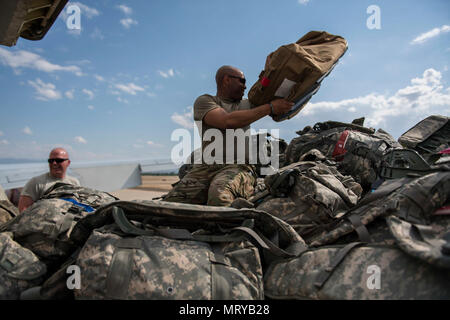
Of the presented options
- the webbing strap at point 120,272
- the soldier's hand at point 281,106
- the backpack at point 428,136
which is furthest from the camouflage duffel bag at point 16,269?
the backpack at point 428,136

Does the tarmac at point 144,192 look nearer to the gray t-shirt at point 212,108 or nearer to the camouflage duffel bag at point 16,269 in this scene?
the gray t-shirt at point 212,108

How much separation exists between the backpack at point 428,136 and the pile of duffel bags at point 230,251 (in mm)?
2816

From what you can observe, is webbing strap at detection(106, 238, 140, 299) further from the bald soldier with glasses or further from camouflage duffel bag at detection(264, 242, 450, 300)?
the bald soldier with glasses

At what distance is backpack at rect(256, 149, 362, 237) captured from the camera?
1.86 metres

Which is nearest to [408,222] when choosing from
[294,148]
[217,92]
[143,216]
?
[143,216]

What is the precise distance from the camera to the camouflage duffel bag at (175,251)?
1.17 meters

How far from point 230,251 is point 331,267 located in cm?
46

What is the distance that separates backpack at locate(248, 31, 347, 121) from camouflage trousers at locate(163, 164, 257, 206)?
63cm

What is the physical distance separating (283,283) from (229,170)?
1435 millimetres

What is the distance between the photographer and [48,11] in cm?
178

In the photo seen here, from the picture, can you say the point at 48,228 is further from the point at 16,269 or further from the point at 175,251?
the point at 175,251

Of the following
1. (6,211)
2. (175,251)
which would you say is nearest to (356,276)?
(175,251)

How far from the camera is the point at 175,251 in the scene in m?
1.27
